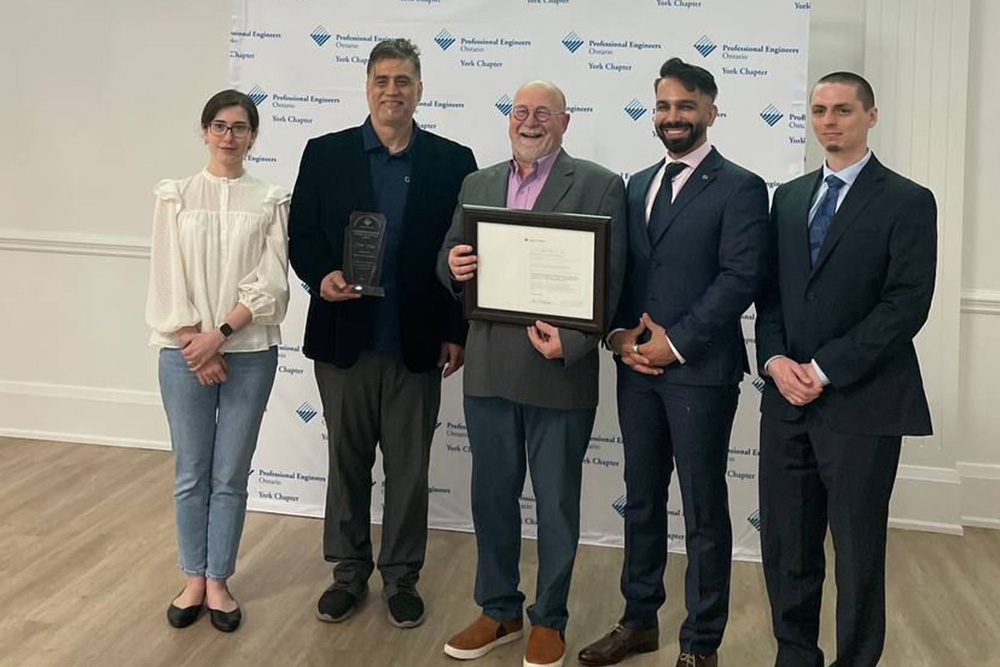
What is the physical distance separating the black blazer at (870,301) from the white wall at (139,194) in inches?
72.1

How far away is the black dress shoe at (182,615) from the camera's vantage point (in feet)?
10.6

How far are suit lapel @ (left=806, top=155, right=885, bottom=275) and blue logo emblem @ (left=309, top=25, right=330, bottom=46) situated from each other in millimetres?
2443

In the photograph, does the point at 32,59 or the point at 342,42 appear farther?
the point at 32,59

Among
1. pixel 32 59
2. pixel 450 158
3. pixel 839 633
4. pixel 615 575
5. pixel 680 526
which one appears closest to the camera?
pixel 839 633

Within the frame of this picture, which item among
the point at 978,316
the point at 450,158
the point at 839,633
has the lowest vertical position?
the point at 839,633

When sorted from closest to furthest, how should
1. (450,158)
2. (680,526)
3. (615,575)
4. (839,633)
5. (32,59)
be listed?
(839,633), (450,158), (615,575), (680,526), (32,59)

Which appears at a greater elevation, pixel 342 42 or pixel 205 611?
pixel 342 42

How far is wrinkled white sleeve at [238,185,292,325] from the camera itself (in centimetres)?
305

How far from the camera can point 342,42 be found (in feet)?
13.7

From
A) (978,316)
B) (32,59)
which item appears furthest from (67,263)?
(978,316)

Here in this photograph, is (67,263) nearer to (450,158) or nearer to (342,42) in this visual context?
(342,42)

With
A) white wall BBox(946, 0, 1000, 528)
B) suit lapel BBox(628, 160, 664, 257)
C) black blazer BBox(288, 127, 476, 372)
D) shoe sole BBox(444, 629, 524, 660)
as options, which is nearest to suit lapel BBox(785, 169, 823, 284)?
suit lapel BBox(628, 160, 664, 257)

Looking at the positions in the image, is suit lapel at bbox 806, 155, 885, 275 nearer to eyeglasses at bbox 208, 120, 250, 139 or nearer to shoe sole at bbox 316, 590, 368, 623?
eyeglasses at bbox 208, 120, 250, 139

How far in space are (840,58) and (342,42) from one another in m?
2.07
